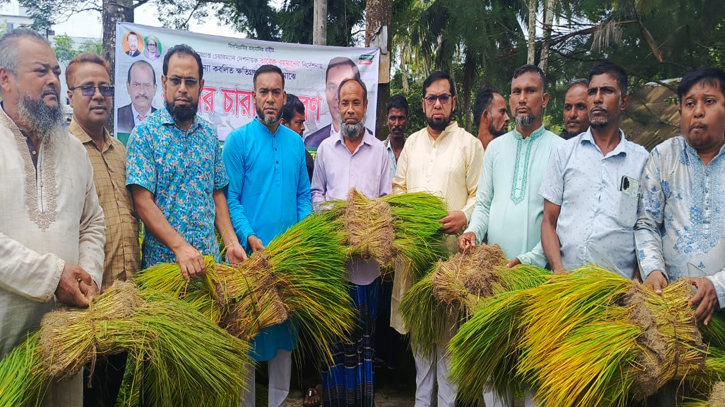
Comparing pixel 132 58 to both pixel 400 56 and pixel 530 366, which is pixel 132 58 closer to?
pixel 530 366

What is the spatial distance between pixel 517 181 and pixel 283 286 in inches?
56.9

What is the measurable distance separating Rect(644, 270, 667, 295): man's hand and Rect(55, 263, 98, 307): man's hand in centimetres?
222

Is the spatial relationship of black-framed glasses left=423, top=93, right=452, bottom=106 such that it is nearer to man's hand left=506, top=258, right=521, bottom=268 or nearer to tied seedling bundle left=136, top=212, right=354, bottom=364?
tied seedling bundle left=136, top=212, right=354, bottom=364

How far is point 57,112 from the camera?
238 cm

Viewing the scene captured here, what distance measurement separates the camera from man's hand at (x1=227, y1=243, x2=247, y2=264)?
3.02 meters

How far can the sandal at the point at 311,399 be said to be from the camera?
156 inches

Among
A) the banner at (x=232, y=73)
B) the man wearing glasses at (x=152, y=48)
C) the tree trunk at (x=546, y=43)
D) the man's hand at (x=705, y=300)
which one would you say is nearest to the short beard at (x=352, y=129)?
the man's hand at (x=705, y=300)

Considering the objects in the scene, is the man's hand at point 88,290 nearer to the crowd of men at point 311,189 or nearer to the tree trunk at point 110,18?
the crowd of men at point 311,189

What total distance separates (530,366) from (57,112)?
7.00 ft

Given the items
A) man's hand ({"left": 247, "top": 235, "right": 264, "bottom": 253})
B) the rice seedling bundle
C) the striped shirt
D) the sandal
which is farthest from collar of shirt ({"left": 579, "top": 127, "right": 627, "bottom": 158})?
the sandal

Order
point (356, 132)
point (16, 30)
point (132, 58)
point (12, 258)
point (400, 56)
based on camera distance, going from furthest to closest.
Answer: point (400, 56)
point (132, 58)
point (356, 132)
point (16, 30)
point (12, 258)

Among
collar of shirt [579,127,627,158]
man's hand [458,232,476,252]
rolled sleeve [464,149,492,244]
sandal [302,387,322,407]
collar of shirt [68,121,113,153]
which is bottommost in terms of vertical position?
sandal [302,387,322,407]

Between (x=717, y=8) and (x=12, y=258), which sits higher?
(x=717, y=8)

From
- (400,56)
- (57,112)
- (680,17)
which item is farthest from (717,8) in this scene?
(400,56)
